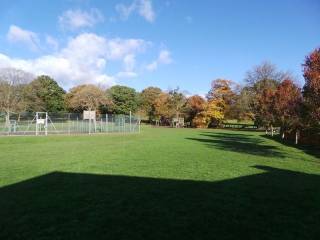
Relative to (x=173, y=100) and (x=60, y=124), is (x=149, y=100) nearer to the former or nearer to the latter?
(x=173, y=100)

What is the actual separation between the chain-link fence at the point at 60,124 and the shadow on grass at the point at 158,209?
92.9 feet

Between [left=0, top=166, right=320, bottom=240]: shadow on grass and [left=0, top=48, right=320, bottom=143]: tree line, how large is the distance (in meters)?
18.9

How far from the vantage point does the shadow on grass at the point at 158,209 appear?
5281 millimetres

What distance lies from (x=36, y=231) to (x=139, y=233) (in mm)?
1588

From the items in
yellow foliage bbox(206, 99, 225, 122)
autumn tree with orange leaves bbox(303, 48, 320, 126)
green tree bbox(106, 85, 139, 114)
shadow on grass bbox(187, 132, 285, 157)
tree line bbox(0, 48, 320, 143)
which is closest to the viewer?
autumn tree with orange leaves bbox(303, 48, 320, 126)

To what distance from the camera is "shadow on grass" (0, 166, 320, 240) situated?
5.28m

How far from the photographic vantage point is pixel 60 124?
4141 centimetres

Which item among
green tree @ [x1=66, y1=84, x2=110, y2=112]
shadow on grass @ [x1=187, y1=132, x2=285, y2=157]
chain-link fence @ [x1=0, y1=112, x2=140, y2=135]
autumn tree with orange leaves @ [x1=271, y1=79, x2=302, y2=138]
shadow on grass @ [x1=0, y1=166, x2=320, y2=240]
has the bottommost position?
shadow on grass @ [x1=0, y1=166, x2=320, y2=240]

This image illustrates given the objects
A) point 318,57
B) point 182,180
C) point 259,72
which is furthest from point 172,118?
point 182,180

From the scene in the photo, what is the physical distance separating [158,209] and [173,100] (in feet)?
222

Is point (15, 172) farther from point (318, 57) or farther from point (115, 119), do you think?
point (115, 119)

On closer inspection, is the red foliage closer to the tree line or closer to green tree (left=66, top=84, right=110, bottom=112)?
the tree line

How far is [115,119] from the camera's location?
145ft

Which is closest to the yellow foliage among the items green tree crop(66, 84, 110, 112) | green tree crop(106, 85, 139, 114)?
green tree crop(66, 84, 110, 112)
